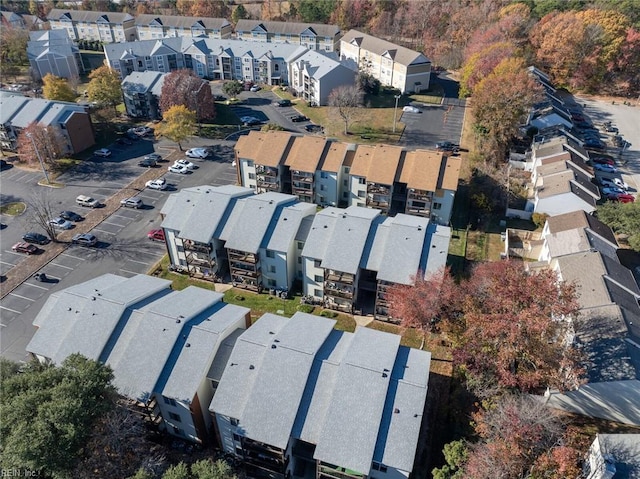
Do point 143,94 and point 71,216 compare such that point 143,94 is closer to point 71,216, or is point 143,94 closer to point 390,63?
point 71,216

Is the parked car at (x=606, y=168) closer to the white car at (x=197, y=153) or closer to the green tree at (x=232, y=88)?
the white car at (x=197, y=153)

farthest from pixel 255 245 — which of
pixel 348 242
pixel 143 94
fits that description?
pixel 143 94

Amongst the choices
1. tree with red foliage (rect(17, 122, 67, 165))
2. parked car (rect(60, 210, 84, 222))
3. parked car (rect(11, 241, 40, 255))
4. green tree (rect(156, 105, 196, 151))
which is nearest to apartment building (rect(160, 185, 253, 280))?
parked car (rect(60, 210, 84, 222))

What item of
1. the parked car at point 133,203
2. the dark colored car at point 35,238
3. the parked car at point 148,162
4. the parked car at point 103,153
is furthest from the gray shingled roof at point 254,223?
the parked car at point 103,153

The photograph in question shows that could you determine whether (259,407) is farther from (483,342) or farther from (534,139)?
(534,139)

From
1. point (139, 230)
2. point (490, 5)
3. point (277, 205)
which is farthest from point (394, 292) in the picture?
point (490, 5)

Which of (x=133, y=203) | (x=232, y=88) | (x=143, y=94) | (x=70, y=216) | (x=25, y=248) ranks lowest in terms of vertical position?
(x=25, y=248)
